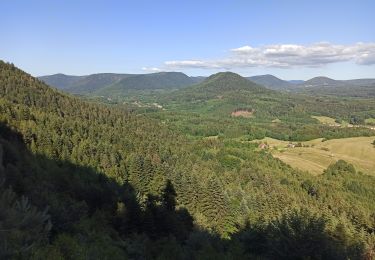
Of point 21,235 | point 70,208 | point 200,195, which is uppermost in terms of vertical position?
point 21,235

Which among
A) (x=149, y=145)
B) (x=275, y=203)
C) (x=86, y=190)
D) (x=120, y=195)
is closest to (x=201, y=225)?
(x=120, y=195)

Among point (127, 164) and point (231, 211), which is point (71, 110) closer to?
point (127, 164)

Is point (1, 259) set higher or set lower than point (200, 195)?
higher

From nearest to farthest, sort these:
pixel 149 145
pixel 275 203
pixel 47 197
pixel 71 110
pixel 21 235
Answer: pixel 21 235 → pixel 47 197 → pixel 275 203 → pixel 149 145 → pixel 71 110

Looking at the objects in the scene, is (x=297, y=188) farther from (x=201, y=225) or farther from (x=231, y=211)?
(x=201, y=225)

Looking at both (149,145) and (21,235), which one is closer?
(21,235)

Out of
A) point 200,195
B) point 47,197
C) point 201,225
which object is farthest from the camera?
point 200,195
